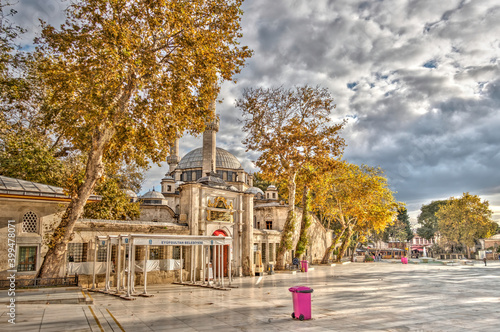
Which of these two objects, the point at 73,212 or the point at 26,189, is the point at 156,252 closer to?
the point at 73,212

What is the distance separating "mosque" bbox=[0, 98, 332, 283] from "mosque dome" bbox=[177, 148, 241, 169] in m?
11.3

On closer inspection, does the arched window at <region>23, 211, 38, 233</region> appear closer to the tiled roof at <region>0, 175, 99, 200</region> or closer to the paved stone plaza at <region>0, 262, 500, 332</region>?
the tiled roof at <region>0, 175, 99, 200</region>

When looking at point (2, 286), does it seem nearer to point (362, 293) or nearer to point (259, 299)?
point (259, 299)

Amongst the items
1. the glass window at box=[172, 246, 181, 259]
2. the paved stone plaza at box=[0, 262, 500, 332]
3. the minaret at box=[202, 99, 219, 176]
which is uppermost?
the minaret at box=[202, 99, 219, 176]

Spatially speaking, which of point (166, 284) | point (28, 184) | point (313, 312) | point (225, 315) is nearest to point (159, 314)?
point (225, 315)

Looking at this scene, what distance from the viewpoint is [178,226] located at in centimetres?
2056

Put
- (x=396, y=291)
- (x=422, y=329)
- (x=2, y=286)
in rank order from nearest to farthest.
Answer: (x=422, y=329), (x=2, y=286), (x=396, y=291)

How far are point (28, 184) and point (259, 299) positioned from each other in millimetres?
9764

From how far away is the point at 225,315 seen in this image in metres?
Result: 9.59

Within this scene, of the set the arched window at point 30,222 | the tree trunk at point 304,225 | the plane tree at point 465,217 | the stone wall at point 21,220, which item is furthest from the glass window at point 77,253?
A: the plane tree at point 465,217

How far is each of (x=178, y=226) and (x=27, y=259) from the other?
789 cm

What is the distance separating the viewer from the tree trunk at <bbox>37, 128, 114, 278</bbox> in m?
13.3

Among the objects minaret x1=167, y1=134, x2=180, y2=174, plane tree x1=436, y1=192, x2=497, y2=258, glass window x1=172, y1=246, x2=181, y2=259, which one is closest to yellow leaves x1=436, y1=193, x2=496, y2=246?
plane tree x1=436, y1=192, x2=497, y2=258

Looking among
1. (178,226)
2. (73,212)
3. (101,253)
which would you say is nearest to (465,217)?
(178,226)
